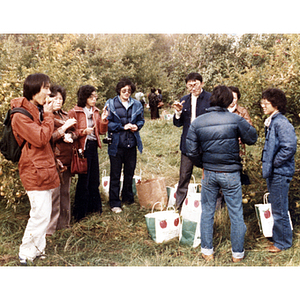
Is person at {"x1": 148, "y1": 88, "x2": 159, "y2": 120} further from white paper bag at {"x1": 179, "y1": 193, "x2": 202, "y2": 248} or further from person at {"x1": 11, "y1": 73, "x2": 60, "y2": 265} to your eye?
person at {"x1": 11, "y1": 73, "x2": 60, "y2": 265}

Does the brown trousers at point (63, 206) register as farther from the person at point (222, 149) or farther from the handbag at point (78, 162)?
the person at point (222, 149)

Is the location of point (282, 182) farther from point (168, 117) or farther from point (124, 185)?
point (168, 117)

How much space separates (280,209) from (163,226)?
1.44 metres

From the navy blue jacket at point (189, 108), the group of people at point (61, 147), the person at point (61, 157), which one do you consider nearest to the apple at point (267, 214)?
the navy blue jacket at point (189, 108)

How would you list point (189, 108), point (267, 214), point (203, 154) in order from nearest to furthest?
point (203, 154)
point (267, 214)
point (189, 108)

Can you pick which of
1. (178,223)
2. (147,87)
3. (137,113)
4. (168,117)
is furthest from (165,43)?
(178,223)

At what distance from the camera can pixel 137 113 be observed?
5590 mm

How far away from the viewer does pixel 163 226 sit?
4340 millimetres

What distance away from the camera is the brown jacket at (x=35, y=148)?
3.50 metres

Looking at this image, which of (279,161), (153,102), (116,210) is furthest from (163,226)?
(153,102)

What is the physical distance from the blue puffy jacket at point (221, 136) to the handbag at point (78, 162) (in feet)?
5.54

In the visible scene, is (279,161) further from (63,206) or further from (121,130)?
(63,206)

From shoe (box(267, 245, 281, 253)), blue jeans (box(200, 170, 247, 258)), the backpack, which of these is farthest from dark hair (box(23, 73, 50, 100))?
shoe (box(267, 245, 281, 253))
